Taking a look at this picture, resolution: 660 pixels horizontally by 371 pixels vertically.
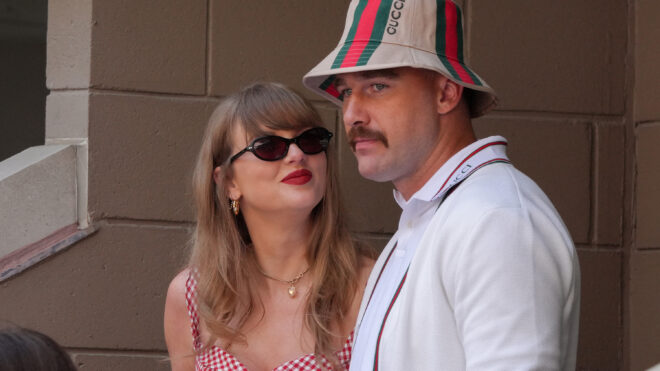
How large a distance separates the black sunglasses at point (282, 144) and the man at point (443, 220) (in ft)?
1.29

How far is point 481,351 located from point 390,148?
22.8 inches

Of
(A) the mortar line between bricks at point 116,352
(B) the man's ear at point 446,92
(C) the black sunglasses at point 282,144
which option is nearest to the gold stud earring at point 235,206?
(C) the black sunglasses at point 282,144

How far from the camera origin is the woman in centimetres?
287

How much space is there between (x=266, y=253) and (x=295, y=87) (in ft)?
2.68

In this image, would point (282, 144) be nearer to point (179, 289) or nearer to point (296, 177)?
point (296, 177)

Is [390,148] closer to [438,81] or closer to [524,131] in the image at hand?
[438,81]

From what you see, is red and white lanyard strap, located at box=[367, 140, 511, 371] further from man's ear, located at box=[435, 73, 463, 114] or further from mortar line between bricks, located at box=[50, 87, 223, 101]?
mortar line between bricks, located at box=[50, 87, 223, 101]

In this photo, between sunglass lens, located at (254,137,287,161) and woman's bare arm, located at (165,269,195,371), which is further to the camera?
woman's bare arm, located at (165,269,195,371)

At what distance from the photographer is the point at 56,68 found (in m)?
3.58

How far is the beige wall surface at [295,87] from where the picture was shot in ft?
11.4

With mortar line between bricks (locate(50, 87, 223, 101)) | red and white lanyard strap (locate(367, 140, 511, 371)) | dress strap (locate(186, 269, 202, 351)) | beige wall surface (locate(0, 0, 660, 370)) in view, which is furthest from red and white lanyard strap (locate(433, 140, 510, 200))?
mortar line between bricks (locate(50, 87, 223, 101))

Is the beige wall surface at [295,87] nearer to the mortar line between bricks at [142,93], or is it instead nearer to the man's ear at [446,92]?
the mortar line between bricks at [142,93]

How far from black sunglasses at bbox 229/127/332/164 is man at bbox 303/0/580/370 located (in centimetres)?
39

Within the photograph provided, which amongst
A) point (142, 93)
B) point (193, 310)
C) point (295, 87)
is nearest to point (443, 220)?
point (193, 310)
